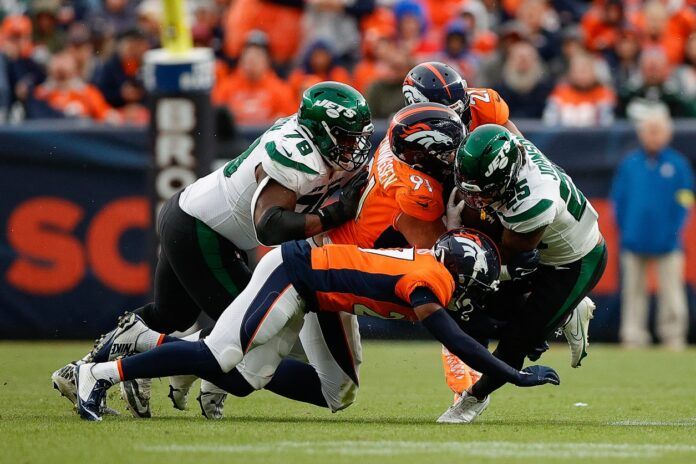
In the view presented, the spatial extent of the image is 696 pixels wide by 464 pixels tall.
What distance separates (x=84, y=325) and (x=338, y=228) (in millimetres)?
5334

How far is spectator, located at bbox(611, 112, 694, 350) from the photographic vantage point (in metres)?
11.2

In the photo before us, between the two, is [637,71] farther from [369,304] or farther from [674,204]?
[369,304]

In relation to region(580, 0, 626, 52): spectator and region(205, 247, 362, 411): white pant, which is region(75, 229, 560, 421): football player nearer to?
region(205, 247, 362, 411): white pant

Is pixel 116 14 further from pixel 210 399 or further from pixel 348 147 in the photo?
pixel 210 399

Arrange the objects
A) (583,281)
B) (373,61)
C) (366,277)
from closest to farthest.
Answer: (366,277) → (583,281) → (373,61)

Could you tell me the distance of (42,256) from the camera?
11273mm

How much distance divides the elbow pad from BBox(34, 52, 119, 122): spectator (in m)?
6.92

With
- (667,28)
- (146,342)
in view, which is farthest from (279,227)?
(667,28)

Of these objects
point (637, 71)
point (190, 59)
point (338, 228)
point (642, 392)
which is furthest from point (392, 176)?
point (637, 71)

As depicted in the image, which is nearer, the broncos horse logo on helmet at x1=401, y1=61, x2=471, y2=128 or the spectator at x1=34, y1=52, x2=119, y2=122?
the broncos horse logo on helmet at x1=401, y1=61, x2=471, y2=128

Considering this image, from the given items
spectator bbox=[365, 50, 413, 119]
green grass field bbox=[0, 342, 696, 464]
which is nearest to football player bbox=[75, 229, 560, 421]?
green grass field bbox=[0, 342, 696, 464]

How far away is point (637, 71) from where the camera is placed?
43.7 feet

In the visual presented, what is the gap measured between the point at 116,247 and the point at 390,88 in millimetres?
2873

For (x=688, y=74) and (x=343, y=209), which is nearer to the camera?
(x=343, y=209)
